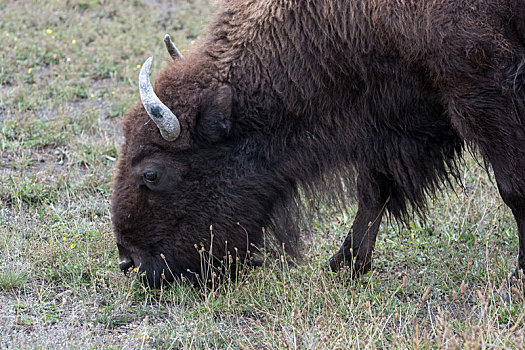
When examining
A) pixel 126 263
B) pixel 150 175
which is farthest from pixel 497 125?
pixel 126 263

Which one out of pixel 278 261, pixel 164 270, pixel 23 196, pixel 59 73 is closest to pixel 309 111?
pixel 278 261

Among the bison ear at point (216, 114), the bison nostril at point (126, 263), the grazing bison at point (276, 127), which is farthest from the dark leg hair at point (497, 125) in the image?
the bison nostril at point (126, 263)

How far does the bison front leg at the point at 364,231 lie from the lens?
17.8ft

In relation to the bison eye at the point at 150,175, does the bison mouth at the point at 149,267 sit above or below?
below

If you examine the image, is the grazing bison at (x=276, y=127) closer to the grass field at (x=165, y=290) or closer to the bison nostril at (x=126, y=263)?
the bison nostril at (x=126, y=263)

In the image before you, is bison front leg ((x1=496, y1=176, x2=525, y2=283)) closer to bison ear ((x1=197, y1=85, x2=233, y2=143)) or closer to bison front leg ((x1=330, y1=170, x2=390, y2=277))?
bison front leg ((x1=330, y1=170, x2=390, y2=277))

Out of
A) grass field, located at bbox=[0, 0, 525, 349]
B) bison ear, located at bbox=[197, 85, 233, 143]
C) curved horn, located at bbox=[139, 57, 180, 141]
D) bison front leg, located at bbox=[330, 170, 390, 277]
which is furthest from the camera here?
bison front leg, located at bbox=[330, 170, 390, 277]

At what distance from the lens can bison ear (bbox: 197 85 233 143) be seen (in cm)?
474

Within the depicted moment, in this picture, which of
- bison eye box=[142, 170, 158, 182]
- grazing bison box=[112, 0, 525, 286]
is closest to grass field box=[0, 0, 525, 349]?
grazing bison box=[112, 0, 525, 286]

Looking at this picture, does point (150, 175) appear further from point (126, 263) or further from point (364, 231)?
point (364, 231)

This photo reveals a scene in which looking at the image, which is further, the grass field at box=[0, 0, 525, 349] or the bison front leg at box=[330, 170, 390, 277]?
the bison front leg at box=[330, 170, 390, 277]

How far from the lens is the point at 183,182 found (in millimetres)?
4863

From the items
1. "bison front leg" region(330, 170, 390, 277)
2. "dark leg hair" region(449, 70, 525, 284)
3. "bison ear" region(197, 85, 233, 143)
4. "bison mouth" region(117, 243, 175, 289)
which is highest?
"bison ear" region(197, 85, 233, 143)

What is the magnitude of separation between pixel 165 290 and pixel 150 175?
856 mm
